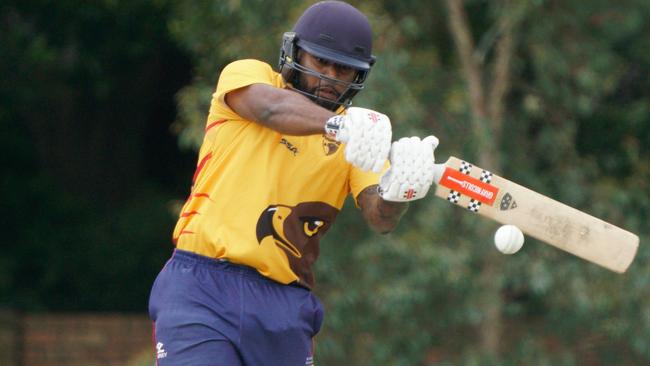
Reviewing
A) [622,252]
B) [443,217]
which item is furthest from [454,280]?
[622,252]

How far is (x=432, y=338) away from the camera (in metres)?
6.17

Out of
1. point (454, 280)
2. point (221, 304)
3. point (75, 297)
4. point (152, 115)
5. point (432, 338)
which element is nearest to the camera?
point (221, 304)

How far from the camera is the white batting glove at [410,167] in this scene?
3.10 m

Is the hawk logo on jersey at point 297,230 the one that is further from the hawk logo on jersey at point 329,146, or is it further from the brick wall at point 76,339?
the brick wall at point 76,339

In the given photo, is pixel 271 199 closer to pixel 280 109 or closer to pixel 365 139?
pixel 280 109

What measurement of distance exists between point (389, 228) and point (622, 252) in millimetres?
667

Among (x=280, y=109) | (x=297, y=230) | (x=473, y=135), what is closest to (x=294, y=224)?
(x=297, y=230)

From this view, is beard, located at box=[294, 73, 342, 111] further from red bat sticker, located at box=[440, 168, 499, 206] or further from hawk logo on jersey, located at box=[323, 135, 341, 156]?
red bat sticker, located at box=[440, 168, 499, 206]

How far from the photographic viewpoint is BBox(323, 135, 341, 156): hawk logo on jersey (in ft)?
11.3

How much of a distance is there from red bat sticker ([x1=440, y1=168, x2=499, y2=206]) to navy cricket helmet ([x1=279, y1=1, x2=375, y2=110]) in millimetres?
357

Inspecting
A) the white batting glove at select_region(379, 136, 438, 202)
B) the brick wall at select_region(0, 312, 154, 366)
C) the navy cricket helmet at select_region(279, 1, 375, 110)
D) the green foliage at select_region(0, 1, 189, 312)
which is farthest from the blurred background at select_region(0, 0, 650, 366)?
the white batting glove at select_region(379, 136, 438, 202)

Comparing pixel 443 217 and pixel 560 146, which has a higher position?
pixel 560 146

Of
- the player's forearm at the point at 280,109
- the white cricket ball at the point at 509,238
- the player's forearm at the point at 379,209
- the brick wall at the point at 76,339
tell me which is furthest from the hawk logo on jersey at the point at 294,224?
the brick wall at the point at 76,339

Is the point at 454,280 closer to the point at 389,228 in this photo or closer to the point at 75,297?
the point at 389,228
